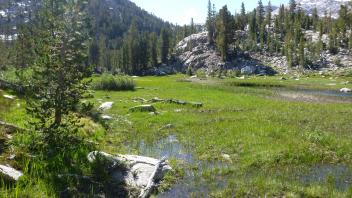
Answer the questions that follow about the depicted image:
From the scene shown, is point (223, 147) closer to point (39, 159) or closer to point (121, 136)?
point (121, 136)

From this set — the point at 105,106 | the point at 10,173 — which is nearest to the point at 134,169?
the point at 10,173

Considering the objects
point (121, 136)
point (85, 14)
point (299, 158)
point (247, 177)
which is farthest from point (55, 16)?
point (299, 158)

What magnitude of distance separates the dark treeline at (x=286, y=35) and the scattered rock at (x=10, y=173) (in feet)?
427

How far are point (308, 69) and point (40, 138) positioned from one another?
12765cm

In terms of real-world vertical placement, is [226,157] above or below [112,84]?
below

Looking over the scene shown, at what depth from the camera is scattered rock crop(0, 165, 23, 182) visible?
42.3 feet

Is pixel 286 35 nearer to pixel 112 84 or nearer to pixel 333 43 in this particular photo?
pixel 333 43

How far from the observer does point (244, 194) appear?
47.2 ft

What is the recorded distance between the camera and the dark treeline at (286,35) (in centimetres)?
14150

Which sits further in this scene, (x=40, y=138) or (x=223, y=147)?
(x=223, y=147)

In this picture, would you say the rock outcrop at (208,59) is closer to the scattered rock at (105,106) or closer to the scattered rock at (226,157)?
the scattered rock at (105,106)

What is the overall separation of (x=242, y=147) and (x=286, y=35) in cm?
15073

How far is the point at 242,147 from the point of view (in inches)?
850

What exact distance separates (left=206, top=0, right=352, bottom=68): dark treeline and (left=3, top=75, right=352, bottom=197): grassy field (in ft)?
357
